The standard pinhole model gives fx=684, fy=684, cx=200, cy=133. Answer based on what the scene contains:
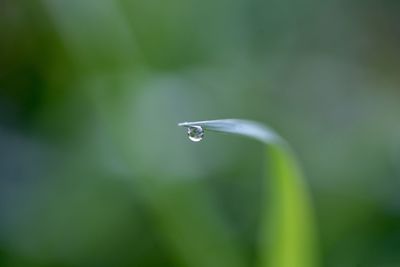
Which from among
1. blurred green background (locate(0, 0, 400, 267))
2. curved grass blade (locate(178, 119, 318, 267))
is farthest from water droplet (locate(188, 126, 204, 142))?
blurred green background (locate(0, 0, 400, 267))

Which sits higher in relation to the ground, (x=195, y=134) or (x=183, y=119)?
(x=183, y=119)

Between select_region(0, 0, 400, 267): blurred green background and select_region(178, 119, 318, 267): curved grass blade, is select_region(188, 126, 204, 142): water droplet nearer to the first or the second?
select_region(178, 119, 318, 267): curved grass blade

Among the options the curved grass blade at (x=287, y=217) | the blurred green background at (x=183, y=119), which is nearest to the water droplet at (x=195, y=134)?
the curved grass blade at (x=287, y=217)

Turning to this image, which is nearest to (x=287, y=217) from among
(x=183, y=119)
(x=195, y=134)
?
(x=195, y=134)

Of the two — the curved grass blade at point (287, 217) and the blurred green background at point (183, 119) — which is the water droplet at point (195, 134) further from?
the blurred green background at point (183, 119)

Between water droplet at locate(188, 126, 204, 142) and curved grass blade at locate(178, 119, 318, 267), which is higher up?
water droplet at locate(188, 126, 204, 142)

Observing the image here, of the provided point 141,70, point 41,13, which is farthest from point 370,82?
point 41,13

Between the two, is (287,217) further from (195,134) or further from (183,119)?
(183,119)

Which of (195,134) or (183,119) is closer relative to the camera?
(195,134)
